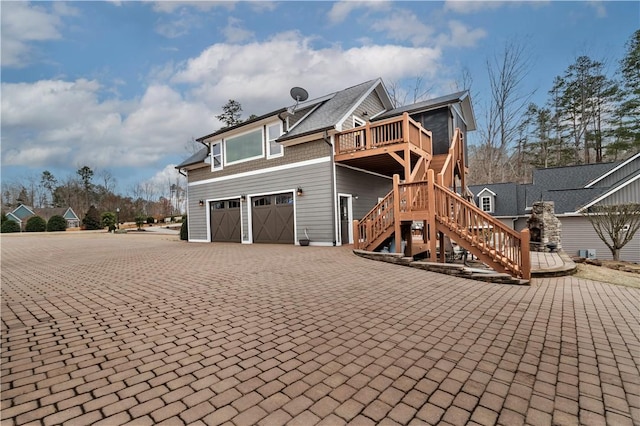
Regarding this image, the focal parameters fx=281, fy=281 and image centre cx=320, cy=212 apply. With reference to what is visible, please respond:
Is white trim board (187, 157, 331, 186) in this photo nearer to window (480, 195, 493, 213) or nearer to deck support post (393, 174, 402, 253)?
deck support post (393, 174, 402, 253)

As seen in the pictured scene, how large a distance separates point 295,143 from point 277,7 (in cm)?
479

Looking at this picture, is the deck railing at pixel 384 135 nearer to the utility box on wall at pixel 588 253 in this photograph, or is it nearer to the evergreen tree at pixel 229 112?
the utility box on wall at pixel 588 253

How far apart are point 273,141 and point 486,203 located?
17653mm

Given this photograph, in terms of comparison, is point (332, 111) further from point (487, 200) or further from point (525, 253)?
point (487, 200)

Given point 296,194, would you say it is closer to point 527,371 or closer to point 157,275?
point 157,275

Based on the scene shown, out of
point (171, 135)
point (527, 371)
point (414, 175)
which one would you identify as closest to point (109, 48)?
point (414, 175)

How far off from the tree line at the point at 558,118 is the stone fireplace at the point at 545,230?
13.6 metres

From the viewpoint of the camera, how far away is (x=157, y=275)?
578 cm

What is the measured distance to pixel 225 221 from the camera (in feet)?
46.8

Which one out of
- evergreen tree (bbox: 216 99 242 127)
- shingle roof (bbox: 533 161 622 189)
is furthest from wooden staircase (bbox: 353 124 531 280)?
evergreen tree (bbox: 216 99 242 127)

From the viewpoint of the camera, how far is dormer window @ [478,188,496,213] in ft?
69.9

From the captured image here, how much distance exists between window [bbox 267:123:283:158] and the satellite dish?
9.82 feet

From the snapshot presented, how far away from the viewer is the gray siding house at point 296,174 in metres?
10.8

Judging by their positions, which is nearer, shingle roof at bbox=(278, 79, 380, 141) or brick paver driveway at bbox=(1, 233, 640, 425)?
brick paver driveway at bbox=(1, 233, 640, 425)
